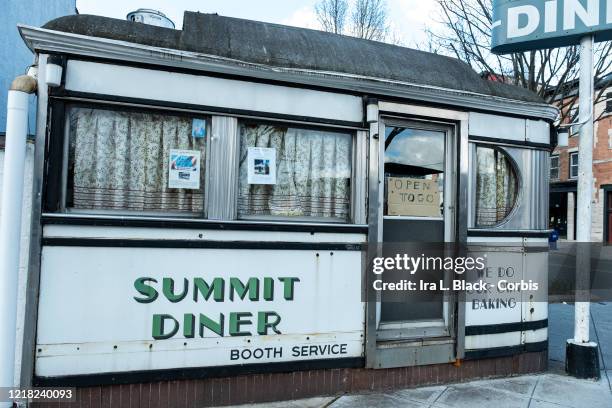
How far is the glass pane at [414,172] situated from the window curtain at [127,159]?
169 centimetres

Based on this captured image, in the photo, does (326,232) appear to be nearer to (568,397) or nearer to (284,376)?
(284,376)

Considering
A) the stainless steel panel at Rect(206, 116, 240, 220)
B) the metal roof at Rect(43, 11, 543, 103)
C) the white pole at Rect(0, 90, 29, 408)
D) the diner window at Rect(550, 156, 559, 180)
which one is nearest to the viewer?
the white pole at Rect(0, 90, 29, 408)

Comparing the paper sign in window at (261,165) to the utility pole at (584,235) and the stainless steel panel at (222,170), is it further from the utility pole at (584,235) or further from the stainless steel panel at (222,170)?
the utility pole at (584,235)

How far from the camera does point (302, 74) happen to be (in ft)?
12.5

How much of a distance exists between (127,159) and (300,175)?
4.38 feet

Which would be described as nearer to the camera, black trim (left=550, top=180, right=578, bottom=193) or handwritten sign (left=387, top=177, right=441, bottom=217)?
handwritten sign (left=387, top=177, right=441, bottom=217)

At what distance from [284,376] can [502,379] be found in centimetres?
215

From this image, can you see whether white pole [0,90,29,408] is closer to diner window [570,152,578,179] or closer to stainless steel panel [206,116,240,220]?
stainless steel panel [206,116,240,220]

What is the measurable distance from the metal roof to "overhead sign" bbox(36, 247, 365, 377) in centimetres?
152

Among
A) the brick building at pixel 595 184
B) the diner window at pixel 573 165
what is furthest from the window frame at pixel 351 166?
the diner window at pixel 573 165

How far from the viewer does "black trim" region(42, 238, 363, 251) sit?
3.22 m

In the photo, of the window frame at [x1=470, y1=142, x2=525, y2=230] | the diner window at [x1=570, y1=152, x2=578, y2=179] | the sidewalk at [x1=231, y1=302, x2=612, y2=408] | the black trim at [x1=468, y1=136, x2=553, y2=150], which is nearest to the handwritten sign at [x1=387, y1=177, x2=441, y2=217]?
the window frame at [x1=470, y1=142, x2=525, y2=230]

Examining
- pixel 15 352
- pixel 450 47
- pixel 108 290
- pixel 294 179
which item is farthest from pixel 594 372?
pixel 450 47

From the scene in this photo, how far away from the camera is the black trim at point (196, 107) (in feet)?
10.7
